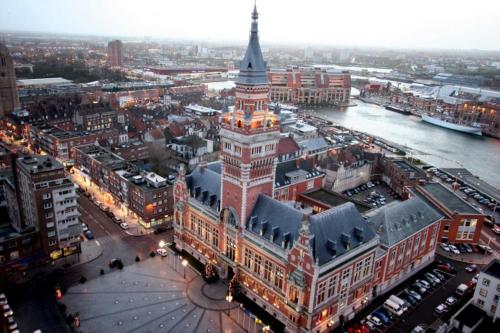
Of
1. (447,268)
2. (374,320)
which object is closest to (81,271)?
(374,320)

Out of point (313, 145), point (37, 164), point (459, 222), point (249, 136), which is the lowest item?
point (459, 222)

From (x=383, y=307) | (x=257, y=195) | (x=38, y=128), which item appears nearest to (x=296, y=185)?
(x=257, y=195)

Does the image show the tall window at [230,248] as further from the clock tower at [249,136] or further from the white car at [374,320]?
the white car at [374,320]

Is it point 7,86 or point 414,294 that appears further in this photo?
point 7,86

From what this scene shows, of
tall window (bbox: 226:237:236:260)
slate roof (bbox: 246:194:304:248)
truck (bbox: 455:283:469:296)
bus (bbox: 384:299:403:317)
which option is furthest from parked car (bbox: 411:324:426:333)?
tall window (bbox: 226:237:236:260)

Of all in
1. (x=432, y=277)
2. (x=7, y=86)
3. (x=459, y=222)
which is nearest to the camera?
(x=432, y=277)

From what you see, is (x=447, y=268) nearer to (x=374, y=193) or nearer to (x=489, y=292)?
(x=489, y=292)

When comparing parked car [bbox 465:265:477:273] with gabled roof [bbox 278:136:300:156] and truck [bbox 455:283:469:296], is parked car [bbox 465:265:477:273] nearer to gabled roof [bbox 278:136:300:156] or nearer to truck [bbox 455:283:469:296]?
truck [bbox 455:283:469:296]
